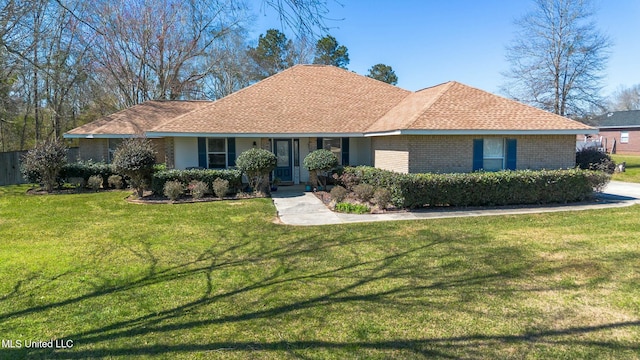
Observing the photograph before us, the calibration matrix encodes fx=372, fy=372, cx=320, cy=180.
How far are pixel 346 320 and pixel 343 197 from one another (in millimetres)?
8529

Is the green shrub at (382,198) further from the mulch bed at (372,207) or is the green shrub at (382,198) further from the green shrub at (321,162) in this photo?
the green shrub at (321,162)

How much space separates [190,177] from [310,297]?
1083 cm

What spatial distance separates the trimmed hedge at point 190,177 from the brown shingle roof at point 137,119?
5457mm

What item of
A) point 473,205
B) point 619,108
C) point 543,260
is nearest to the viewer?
point 543,260

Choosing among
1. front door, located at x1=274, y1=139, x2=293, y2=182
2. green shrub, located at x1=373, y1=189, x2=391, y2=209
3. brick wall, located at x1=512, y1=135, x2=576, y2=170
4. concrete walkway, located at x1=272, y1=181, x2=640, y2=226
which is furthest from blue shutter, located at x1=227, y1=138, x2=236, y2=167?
brick wall, located at x1=512, y1=135, x2=576, y2=170

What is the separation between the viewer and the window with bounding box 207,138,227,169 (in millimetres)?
16922

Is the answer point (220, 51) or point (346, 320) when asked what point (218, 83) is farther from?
point (346, 320)

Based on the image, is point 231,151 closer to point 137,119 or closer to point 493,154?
point 137,119

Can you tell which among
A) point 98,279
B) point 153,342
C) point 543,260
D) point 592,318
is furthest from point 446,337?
point 98,279

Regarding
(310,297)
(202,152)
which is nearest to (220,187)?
(202,152)

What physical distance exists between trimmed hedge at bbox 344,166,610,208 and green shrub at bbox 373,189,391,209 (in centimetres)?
21

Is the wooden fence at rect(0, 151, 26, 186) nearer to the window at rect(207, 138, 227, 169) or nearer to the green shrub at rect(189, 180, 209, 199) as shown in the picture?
the window at rect(207, 138, 227, 169)

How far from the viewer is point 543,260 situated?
6629 millimetres

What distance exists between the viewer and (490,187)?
11.8 metres
